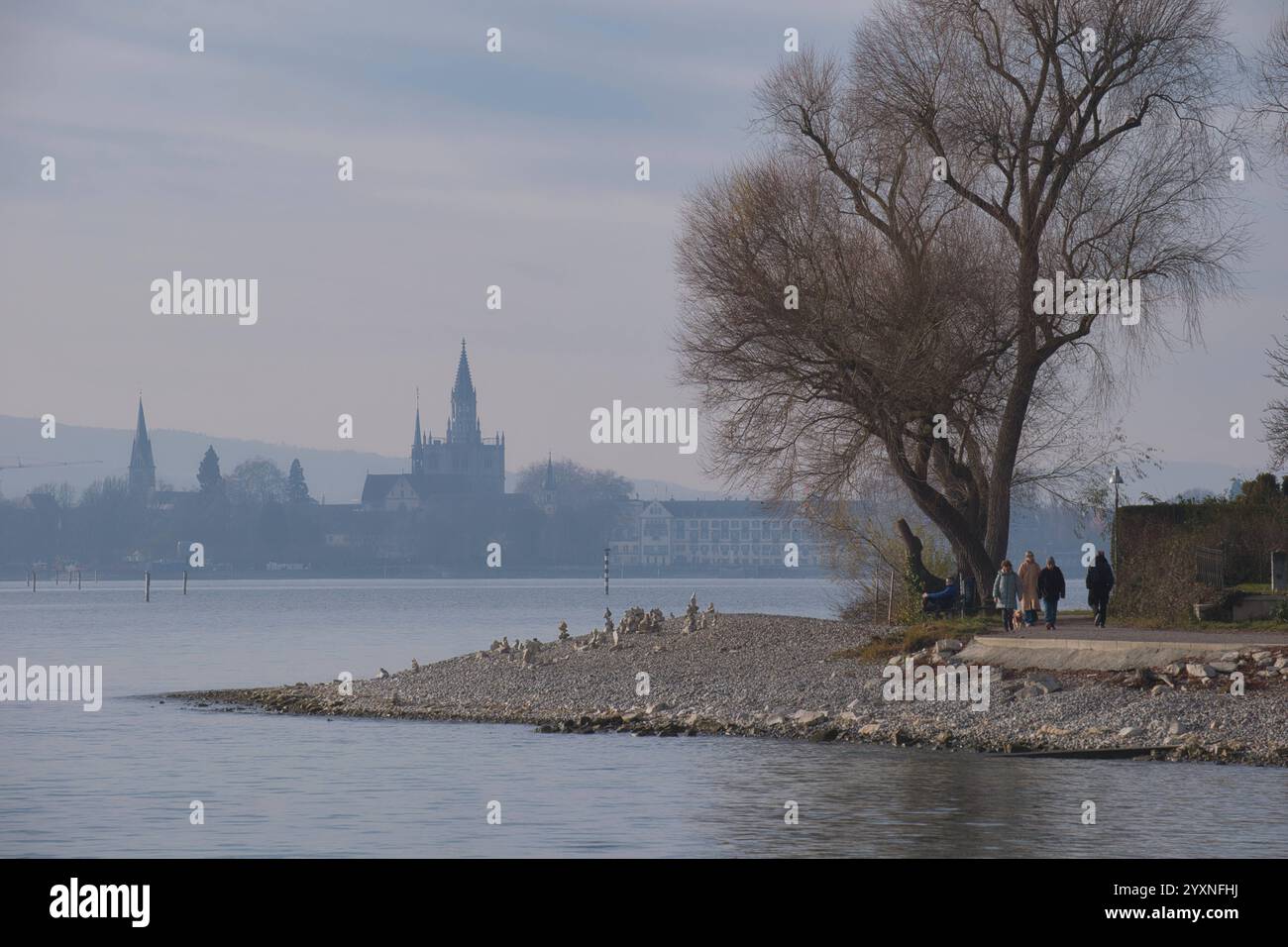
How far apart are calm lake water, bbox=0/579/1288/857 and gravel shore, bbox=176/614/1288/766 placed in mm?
933

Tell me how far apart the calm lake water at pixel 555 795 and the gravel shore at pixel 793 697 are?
0.93 m

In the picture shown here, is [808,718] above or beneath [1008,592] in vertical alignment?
beneath

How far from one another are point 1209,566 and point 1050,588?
4.26 m

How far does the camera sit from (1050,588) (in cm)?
3506

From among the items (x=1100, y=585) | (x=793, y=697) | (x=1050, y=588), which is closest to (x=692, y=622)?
(x=793, y=697)

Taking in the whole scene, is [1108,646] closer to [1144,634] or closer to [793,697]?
[1144,634]

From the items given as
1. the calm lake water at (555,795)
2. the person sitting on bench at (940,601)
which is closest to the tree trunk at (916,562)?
the person sitting on bench at (940,601)

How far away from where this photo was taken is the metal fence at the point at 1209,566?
36.7 meters

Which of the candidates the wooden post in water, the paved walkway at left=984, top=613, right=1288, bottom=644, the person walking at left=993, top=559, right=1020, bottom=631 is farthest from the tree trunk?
the person walking at left=993, top=559, right=1020, bottom=631

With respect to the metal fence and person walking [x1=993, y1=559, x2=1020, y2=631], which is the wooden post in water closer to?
person walking [x1=993, y1=559, x2=1020, y2=631]

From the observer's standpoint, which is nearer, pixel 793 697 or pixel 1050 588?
pixel 793 697

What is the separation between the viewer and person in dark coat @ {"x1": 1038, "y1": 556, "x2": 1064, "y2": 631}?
34.8 metres

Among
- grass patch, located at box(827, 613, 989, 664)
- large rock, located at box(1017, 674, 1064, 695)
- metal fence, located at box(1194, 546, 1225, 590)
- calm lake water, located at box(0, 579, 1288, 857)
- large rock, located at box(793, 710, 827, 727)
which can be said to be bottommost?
calm lake water, located at box(0, 579, 1288, 857)
